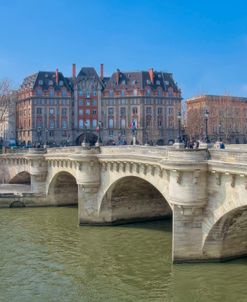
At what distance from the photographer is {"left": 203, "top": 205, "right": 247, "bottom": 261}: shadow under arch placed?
85.2 ft

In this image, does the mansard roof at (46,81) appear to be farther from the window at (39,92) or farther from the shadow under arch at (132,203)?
the shadow under arch at (132,203)

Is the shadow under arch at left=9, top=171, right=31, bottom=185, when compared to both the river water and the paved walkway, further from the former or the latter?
the river water

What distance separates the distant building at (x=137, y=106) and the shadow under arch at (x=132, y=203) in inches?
2990

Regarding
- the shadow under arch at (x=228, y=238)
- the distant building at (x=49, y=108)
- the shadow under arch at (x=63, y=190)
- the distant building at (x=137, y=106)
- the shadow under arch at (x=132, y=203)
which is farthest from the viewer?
the distant building at (x=137, y=106)

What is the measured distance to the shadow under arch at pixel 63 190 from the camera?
52.2 meters

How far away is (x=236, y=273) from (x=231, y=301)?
3284 mm

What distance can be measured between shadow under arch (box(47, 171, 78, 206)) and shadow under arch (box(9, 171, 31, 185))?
42.8 ft

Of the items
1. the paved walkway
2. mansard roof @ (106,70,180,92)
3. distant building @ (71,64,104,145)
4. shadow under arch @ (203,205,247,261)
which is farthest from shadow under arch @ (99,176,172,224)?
mansard roof @ (106,70,180,92)

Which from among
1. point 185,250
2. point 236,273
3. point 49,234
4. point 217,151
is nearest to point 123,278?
point 185,250

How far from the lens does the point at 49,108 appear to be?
387ft

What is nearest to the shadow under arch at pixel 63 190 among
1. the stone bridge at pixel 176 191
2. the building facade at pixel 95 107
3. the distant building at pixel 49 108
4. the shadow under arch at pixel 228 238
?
the stone bridge at pixel 176 191

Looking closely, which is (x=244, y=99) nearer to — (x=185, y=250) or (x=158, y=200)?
(x=158, y=200)

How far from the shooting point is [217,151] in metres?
25.3

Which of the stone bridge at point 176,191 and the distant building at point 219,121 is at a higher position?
the distant building at point 219,121
